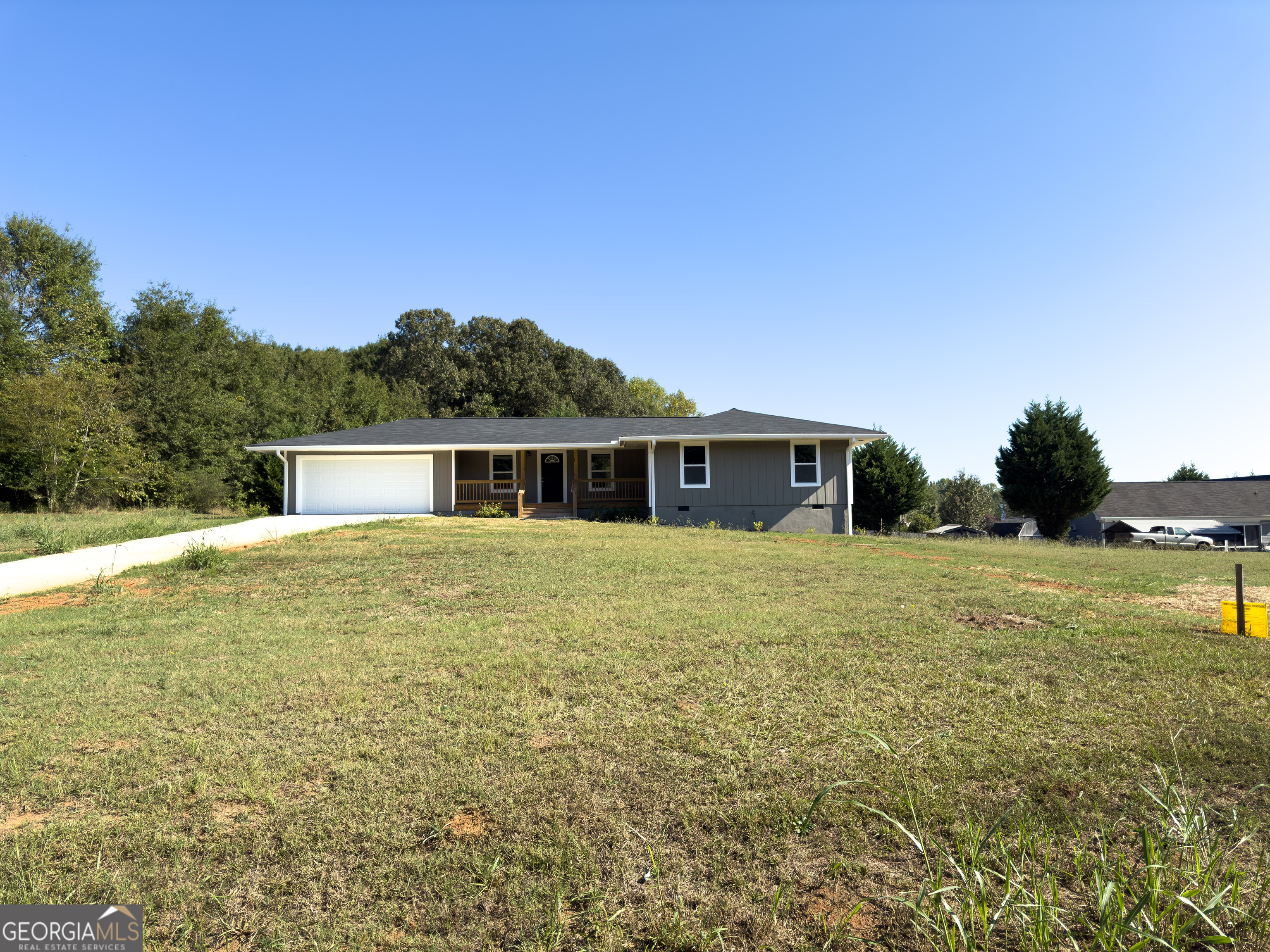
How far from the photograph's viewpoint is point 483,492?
840 inches

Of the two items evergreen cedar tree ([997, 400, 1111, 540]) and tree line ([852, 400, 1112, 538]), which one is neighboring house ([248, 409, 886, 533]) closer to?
tree line ([852, 400, 1112, 538])

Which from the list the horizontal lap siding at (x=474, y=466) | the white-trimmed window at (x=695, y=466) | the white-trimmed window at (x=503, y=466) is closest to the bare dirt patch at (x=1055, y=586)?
the white-trimmed window at (x=695, y=466)

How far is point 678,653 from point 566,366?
148ft

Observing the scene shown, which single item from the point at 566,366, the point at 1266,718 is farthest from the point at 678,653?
the point at 566,366

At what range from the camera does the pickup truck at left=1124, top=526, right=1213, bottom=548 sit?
99.3ft

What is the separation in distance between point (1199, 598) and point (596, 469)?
16879mm

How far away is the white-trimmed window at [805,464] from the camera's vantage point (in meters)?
19.5

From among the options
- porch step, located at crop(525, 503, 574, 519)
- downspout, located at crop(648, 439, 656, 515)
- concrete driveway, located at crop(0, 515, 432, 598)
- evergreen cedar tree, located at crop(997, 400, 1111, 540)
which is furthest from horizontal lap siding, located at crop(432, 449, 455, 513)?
evergreen cedar tree, located at crop(997, 400, 1111, 540)

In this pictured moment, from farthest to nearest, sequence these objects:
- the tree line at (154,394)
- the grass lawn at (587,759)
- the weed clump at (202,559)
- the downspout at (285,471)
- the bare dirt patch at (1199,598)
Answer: the tree line at (154,394) → the downspout at (285,471) → the weed clump at (202,559) → the bare dirt patch at (1199,598) → the grass lawn at (587,759)

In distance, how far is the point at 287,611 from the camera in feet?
24.2

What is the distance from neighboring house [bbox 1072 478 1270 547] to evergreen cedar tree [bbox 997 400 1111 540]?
7.48 m

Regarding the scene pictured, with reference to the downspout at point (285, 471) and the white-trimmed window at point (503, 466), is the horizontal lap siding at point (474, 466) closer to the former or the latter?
the white-trimmed window at point (503, 466)
